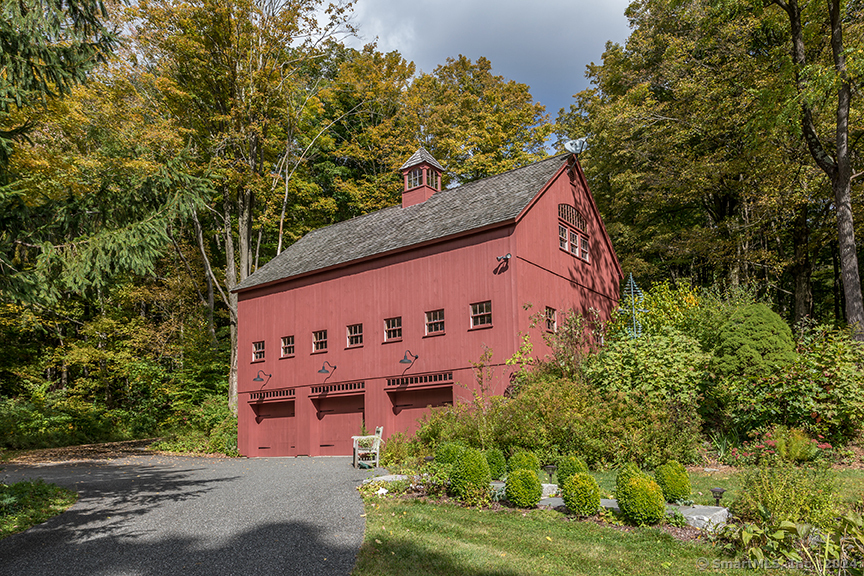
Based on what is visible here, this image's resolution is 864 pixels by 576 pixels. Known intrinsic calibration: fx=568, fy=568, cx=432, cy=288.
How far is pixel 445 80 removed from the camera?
3322 cm

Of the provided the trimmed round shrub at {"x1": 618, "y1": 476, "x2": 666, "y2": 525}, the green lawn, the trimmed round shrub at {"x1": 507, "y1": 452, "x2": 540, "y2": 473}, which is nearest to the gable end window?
the trimmed round shrub at {"x1": 507, "y1": 452, "x2": 540, "y2": 473}

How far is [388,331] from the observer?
16797 mm

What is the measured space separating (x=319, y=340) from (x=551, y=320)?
25.2ft

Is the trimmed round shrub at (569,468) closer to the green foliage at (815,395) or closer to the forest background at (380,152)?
the green foliage at (815,395)

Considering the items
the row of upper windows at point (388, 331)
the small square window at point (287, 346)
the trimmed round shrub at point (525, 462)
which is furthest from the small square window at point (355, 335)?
the trimmed round shrub at point (525, 462)

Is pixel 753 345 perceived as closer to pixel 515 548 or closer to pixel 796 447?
pixel 796 447

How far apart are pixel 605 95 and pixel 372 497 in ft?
81.6

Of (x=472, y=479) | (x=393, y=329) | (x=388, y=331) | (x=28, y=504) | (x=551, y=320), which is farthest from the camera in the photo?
(x=388, y=331)

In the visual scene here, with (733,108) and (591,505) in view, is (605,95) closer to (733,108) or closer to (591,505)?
(733,108)

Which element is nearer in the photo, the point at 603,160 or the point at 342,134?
the point at 603,160

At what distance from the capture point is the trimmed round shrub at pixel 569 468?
744 cm

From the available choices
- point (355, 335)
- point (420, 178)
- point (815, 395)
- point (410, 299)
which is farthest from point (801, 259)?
point (355, 335)

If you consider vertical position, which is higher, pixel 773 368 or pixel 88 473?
pixel 773 368

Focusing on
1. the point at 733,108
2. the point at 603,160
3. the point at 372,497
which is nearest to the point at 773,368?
the point at 372,497
